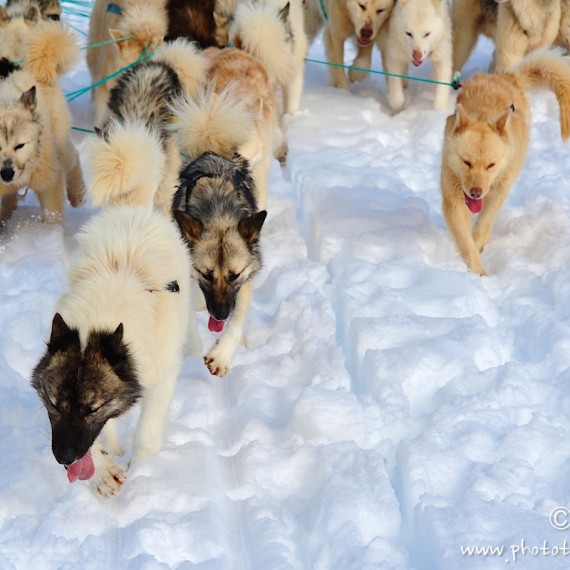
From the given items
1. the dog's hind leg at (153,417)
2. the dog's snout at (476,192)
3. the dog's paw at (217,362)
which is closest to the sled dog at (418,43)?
the dog's snout at (476,192)

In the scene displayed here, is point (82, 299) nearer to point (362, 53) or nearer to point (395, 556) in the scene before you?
point (395, 556)

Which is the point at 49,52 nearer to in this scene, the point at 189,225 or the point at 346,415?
the point at 189,225

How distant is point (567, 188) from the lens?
252 inches

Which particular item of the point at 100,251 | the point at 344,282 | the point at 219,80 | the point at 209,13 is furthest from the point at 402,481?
the point at 209,13

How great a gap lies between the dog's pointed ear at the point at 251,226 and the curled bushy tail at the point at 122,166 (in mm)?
479

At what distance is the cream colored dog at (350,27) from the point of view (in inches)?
333

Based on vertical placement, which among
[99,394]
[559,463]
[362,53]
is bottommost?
[362,53]

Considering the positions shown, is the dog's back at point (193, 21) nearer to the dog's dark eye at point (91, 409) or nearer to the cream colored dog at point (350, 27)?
the cream colored dog at point (350, 27)

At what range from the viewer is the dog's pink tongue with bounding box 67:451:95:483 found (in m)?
3.28

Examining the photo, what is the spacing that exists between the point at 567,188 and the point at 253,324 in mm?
2699

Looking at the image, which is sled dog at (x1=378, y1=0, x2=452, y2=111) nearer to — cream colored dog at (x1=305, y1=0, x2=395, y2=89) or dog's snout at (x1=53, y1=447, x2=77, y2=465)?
cream colored dog at (x1=305, y1=0, x2=395, y2=89)

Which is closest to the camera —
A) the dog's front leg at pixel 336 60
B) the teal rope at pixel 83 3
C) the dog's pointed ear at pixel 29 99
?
the dog's pointed ear at pixel 29 99

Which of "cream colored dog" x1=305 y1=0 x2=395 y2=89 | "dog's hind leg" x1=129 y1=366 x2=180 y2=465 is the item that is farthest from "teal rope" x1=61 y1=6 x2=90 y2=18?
"dog's hind leg" x1=129 y1=366 x2=180 y2=465

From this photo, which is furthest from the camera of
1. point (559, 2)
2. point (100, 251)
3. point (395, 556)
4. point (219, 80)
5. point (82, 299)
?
point (559, 2)
